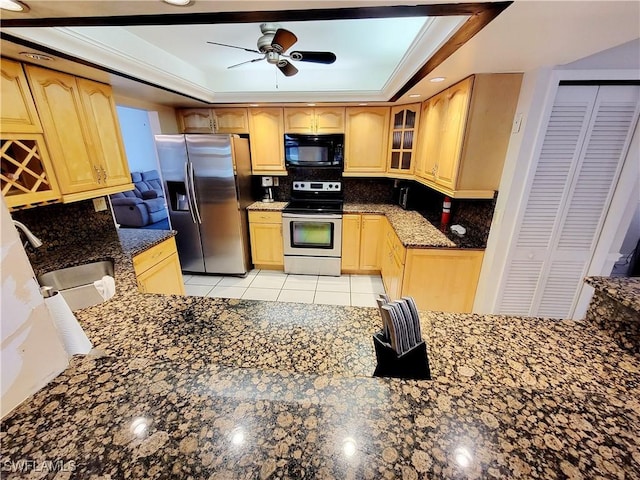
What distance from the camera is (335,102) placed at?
3037mm

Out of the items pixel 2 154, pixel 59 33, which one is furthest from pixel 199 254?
pixel 59 33

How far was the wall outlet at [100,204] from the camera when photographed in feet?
7.58

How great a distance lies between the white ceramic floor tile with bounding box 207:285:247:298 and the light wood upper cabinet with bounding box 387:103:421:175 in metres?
2.45

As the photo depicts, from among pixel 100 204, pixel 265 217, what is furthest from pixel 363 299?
pixel 100 204

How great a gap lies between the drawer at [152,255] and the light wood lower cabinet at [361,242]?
77.1 inches

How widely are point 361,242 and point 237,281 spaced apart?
5.68 feet

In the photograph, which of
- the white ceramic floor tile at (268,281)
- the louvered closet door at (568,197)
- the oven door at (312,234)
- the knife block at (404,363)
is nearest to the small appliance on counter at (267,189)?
the oven door at (312,234)

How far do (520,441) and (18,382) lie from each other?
3.28ft

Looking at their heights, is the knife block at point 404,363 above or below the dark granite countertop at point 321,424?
below

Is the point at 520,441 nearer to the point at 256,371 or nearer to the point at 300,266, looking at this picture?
the point at 256,371

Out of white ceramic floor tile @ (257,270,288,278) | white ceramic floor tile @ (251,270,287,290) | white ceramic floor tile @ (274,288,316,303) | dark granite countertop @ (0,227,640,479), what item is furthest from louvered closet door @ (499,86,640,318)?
white ceramic floor tile @ (257,270,288,278)

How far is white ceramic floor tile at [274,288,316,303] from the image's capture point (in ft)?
10.1

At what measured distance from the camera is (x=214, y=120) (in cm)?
341

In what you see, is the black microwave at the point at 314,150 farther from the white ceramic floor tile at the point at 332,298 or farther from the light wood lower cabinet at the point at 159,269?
the light wood lower cabinet at the point at 159,269
